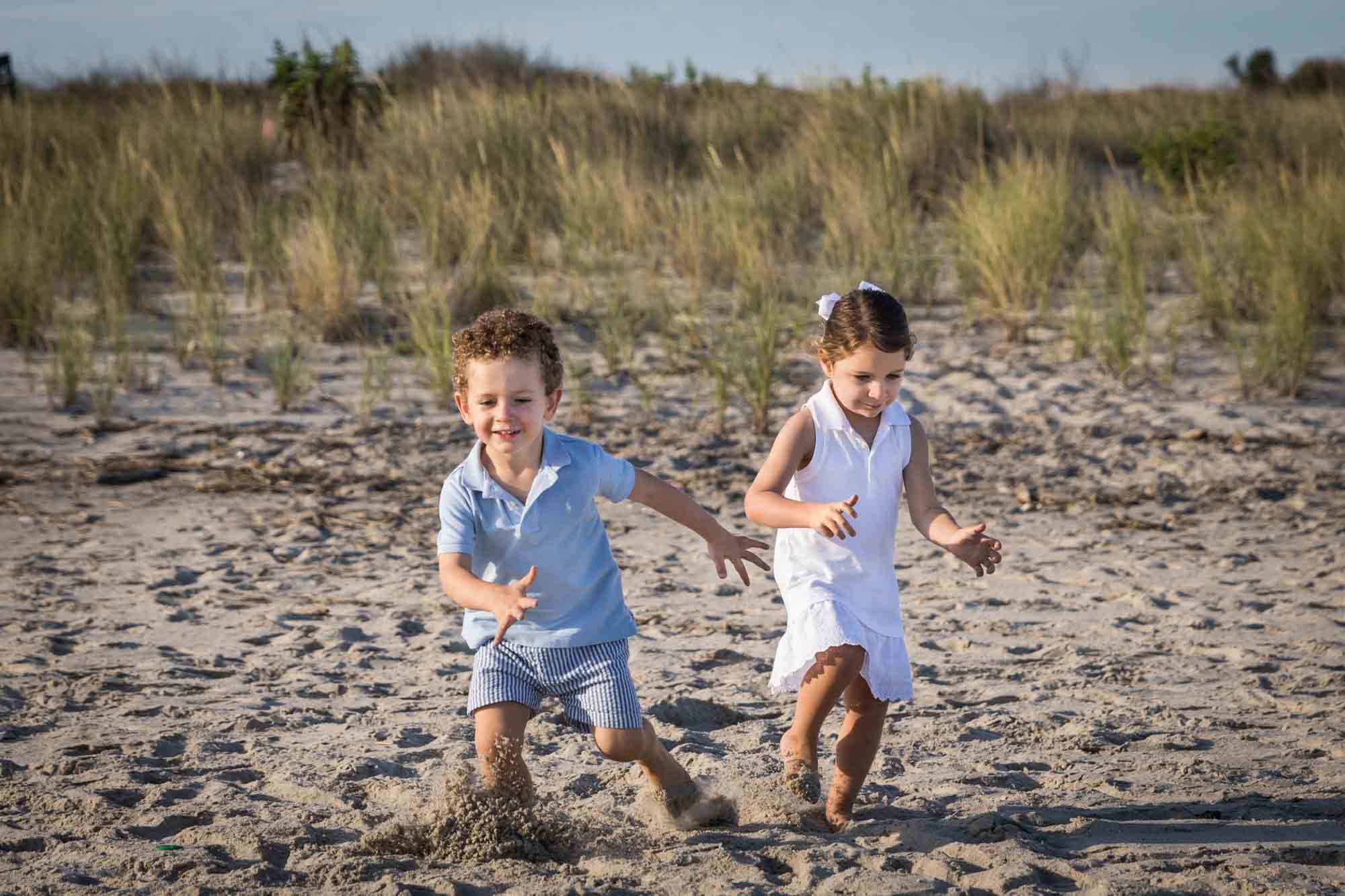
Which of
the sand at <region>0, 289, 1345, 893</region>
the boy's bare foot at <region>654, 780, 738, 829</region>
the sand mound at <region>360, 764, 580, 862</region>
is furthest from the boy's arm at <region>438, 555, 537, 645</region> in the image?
the boy's bare foot at <region>654, 780, 738, 829</region>

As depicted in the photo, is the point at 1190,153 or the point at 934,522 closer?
the point at 934,522

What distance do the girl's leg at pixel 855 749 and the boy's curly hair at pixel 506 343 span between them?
102 centimetres

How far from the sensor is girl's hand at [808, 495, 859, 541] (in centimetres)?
292

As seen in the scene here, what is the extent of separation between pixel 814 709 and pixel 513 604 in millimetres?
883

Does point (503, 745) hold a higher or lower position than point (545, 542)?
lower

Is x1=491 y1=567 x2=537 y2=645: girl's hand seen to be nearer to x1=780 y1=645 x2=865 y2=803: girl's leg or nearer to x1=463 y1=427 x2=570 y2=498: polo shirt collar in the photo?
x1=463 y1=427 x2=570 y2=498: polo shirt collar

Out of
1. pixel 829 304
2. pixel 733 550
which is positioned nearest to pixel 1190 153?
pixel 829 304

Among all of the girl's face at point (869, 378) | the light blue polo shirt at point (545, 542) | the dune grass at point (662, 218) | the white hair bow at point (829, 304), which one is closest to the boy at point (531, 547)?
the light blue polo shirt at point (545, 542)

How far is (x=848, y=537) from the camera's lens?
3.15 m

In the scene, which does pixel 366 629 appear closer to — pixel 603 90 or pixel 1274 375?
pixel 1274 375

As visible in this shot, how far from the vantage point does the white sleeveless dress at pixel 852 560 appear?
10.6 feet

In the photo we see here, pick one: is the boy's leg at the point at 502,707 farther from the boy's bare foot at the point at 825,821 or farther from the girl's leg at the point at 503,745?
the boy's bare foot at the point at 825,821

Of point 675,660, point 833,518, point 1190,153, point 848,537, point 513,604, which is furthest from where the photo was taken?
point 1190,153

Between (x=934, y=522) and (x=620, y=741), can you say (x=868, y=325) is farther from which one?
(x=620, y=741)
